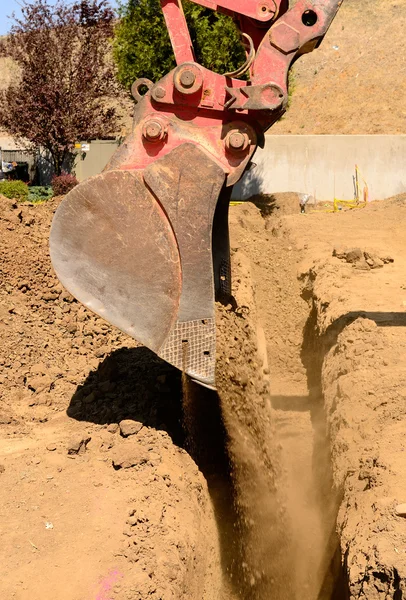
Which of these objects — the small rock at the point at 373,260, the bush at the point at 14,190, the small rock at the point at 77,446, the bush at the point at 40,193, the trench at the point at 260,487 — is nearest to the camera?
the small rock at the point at 77,446

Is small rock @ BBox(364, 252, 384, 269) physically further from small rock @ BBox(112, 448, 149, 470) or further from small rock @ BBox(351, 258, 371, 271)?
small rock @ BBox(112, 448, 149, 470)

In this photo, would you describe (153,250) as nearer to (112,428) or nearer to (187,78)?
(187,78)

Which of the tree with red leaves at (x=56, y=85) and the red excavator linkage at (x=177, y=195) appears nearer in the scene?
the red excavator linkage at (x=177, y=195)

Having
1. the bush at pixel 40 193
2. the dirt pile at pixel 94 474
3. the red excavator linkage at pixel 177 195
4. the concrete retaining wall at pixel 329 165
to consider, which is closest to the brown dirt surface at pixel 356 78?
the concrete retaining wall at pixel 329 165

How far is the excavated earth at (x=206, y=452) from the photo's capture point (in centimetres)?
461

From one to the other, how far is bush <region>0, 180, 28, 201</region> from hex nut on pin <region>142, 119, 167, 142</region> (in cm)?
1451

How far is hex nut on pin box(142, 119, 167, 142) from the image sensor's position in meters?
5.31

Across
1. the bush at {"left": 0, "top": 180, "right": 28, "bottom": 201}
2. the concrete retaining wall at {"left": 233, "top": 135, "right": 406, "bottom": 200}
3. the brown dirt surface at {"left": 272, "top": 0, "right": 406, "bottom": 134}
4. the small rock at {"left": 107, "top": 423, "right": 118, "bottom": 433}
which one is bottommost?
the small rock at {"left": 107, "top": 423, "right": 118, "bottom": 433}

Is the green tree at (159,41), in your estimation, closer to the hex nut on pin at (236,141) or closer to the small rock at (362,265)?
the small rock at (362,265)

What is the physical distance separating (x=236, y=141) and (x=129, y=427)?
2.35m

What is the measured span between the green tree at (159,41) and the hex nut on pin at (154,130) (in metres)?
11.8

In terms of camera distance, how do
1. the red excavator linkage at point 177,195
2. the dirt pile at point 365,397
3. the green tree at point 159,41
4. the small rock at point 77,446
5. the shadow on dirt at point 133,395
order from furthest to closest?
the green tree at point 159,41 < the shadow on dirt at point 133,395 < the small rock at point 77,446 < the red excavator linkage at point 177,195 < the dirt pile at point 365,397

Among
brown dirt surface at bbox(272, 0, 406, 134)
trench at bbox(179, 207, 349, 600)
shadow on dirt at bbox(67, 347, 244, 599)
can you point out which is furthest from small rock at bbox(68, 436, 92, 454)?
brown dirt surface at bbox(272, 0, 406, 134)

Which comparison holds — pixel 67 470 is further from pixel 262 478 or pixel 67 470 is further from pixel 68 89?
pixel 68 89
